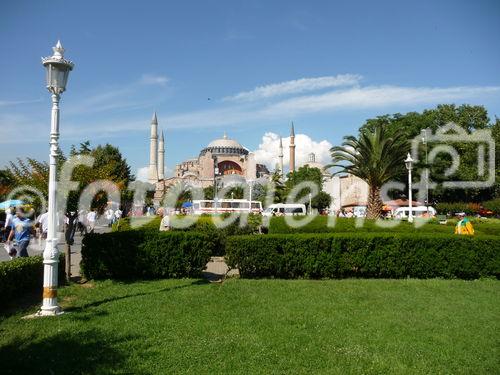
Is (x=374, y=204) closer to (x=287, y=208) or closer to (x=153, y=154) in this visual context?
(x=287, y=208)

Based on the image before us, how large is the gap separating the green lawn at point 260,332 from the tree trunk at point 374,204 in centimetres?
→ 1318

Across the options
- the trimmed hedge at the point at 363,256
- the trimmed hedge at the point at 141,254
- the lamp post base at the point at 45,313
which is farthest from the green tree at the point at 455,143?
the lamp post base at the point at 45,313

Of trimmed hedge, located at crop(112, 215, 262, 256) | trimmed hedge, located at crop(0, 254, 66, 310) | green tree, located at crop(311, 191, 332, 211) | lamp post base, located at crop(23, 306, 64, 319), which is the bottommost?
lamp post base, located at crop(23, 306, 64, 319)

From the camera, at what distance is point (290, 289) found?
8.41 meters

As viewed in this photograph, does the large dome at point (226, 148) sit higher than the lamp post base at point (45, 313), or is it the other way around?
the large dome at point (226, 148)

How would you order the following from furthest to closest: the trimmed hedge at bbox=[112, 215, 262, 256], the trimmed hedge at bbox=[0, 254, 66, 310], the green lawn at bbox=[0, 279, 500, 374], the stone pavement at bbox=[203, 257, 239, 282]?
the trimmed hedge at bbox=[112, 215, 262, 256] < the stone pavement at bbox=[203, 257, 239, 282] < the trimmed hedge at bbox=[0, 254, 66, 310] < the green lawn at bbox=[0, 279, 500, 374]

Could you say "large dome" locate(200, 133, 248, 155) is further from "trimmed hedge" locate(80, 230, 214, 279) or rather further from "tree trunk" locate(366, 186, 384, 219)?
"trimmed hedge" locate(80, 230, 214, 279)

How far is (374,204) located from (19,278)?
17276 millimetres

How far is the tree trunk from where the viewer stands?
21.6 m

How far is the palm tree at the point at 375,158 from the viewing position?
843 inches

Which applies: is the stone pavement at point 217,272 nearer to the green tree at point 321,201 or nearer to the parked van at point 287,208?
the parked van at point 287,208

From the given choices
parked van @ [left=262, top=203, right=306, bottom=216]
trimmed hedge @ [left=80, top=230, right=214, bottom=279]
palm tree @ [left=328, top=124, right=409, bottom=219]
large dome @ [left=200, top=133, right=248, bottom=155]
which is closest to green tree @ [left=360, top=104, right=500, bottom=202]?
parked van @ [left=262, top=203, right=306, bottom=216]

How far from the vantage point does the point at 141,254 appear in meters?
9.54

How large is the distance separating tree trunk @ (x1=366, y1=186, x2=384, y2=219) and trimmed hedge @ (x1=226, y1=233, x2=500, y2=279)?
11.3 metres
